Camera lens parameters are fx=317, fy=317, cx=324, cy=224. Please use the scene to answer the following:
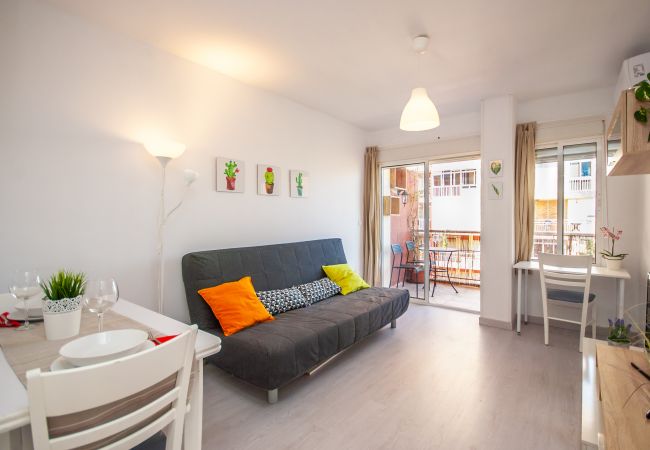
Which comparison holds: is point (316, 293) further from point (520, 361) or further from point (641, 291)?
point (641, 291)

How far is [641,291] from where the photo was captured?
315 cm

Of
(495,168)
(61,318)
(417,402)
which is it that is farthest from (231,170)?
(495,168)

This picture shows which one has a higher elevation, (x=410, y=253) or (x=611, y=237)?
(x=611, y=237)

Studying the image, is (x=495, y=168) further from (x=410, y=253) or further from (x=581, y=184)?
(x=410, y=253)

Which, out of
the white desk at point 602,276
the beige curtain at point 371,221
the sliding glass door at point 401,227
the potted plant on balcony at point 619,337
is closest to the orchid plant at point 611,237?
the white desk at point 602,276

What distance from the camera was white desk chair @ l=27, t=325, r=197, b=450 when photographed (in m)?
0.70

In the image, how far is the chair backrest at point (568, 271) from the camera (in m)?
2.96

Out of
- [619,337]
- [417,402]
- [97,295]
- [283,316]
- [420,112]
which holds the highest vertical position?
[420,112]

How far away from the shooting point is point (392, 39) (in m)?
2.43

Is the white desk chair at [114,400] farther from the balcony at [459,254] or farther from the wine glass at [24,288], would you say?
the balcony at [459,254]

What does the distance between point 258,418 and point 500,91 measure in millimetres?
3868

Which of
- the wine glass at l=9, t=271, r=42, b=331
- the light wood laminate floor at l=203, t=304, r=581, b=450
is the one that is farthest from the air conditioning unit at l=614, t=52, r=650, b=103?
the wine glass at l=9, t=271, r=42, b=331

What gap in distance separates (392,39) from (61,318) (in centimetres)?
265

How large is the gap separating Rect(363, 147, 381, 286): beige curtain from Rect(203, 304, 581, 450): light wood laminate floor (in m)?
1.74
